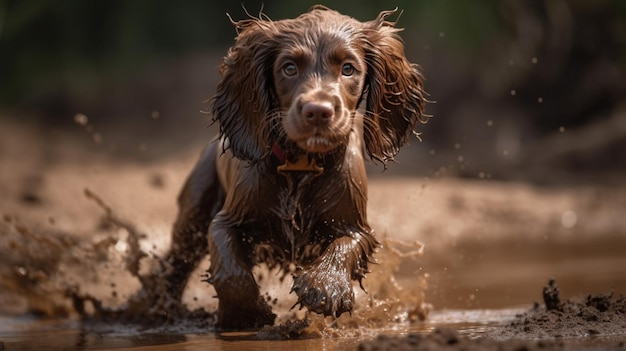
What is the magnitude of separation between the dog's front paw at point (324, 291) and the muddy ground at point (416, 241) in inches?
12.4

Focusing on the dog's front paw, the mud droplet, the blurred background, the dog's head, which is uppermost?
the blurred background

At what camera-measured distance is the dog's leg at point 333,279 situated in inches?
191

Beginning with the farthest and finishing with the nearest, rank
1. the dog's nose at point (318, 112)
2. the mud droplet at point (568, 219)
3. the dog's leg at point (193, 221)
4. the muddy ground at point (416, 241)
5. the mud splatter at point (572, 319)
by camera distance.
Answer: the mud droplet at point (568, 219) → the dog's leg at point (193, 221) → the muddy ground at point (416, 241) → the mud splatter at point (572, 319) → the dog's nose at point (318, 112)

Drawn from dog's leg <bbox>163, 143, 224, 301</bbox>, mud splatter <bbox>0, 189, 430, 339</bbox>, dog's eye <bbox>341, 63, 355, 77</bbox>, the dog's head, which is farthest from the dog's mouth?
dog's leg <bbox>163, 143, 224, 301</bbox>

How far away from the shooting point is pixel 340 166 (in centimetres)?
536

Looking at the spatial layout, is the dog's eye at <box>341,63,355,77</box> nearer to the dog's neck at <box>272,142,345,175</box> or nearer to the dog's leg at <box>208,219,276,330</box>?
the dog's neck at <box>272,142,345,175</box>

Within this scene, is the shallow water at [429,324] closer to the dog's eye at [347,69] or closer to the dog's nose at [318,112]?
the dog's nose at [318,112]

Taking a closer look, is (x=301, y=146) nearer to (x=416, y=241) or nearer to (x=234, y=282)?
(x=234, y=282)

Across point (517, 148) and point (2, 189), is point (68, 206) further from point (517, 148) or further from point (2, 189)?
point (517, 148)

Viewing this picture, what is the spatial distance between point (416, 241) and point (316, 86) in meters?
1.81

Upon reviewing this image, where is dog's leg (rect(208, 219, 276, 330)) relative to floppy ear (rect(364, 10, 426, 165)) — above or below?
below

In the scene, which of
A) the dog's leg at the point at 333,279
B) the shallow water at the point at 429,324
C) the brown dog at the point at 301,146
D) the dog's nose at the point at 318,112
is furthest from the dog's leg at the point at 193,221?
the dog's nose at the point at 318,112

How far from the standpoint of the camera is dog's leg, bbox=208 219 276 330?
17.0 ft

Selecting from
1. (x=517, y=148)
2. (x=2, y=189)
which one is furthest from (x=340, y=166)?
(x=517, y=148)
